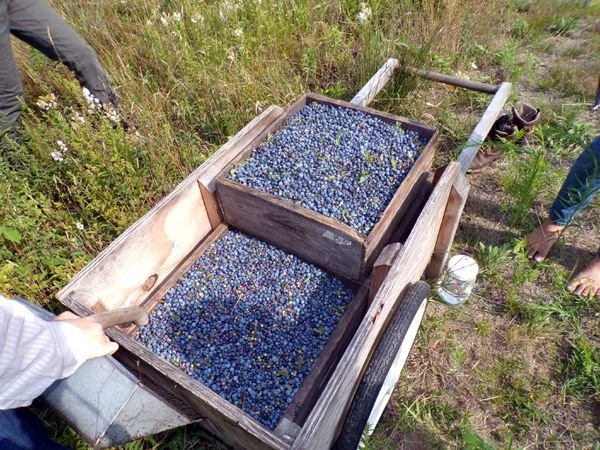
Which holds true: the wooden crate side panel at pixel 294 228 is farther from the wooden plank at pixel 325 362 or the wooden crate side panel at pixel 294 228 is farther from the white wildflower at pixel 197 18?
the white wildflower at pixel 197 18

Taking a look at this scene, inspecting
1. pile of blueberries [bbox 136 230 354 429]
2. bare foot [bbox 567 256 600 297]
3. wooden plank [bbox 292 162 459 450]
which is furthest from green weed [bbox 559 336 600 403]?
pile of blueberries [bbox 136 230 354 429]

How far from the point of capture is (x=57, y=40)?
9.14 feet

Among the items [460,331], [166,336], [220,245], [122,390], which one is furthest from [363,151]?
[122,390]

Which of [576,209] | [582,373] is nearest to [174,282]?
[582,373]

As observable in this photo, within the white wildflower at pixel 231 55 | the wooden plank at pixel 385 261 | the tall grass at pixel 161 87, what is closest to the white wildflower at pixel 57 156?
A: the tall grass at pixel 161 87

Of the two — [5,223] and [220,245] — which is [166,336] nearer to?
[220,245]

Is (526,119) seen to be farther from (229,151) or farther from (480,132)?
(229,151)

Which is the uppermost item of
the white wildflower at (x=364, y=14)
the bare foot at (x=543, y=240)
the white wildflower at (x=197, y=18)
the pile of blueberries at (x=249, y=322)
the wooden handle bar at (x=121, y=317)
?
the white wildflower at (x=364, y=14)

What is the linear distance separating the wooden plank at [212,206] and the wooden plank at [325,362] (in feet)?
2.75

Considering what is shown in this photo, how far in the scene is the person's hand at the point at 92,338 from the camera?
1267 millimetres

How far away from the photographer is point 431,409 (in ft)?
6.22

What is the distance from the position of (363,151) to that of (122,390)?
1.45m

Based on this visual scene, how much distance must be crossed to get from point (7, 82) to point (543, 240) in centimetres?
355

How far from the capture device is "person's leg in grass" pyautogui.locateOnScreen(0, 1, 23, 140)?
8.18 ft
